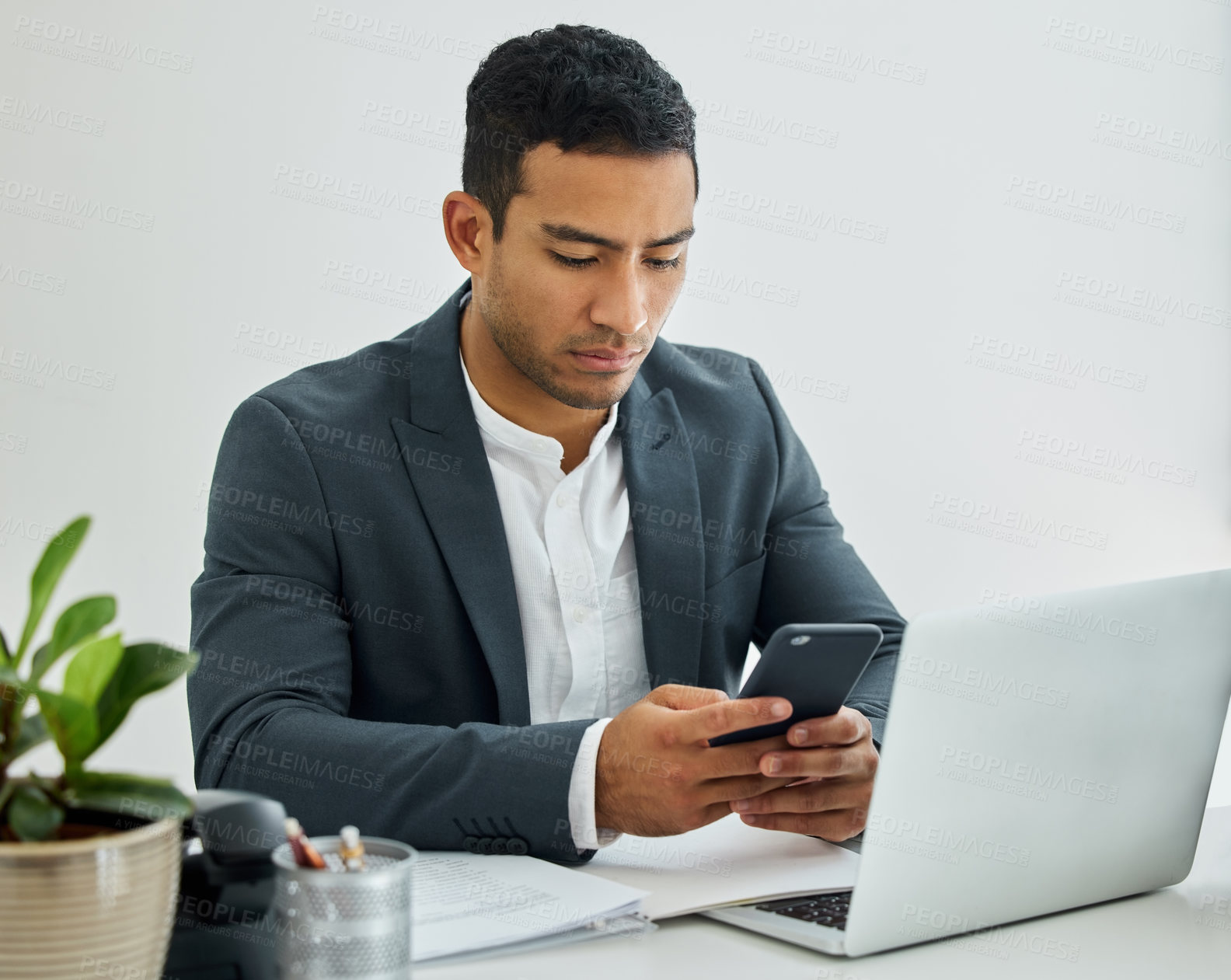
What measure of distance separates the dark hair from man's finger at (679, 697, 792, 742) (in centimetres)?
81

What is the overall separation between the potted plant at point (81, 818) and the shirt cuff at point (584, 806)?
50 cm

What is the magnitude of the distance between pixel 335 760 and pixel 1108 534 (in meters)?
3.12

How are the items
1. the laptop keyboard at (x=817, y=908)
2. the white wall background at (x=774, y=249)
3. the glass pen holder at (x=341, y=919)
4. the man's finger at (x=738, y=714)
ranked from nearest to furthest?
1. the glass pen holder at (x=341, y=919)
2. the laptop keyboard at (x=817, y=908)
3. the man's finger at (x=738, y=714)
4. the white wall background at (x=774, y=249)

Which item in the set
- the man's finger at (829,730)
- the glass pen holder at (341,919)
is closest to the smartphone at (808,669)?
the man's finger at (829,730)

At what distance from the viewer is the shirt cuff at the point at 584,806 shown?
1213 mm

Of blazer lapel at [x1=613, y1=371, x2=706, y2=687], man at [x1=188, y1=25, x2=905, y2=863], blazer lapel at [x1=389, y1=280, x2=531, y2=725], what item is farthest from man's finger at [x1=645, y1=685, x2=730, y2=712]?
blazer lapel at [x1=613, y1=371, x2=706, y2=687]

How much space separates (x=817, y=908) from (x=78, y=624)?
67cm

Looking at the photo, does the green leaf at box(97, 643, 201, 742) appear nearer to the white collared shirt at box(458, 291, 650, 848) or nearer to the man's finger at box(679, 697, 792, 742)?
the man's finger at box(679, 697, 792, 742)

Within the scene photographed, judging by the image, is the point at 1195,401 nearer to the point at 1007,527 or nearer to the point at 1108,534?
the point at 1108,534

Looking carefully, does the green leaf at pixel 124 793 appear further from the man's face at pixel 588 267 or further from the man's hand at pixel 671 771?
the man's face at pixel 588 267

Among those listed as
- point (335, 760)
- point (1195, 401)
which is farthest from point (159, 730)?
point (1195, 401)

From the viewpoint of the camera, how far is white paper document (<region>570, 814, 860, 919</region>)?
3.62 ft

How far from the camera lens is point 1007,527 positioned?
12.3 feet

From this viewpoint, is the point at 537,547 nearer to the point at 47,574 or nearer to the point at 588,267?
the point at 588,267
